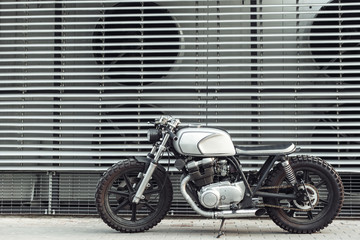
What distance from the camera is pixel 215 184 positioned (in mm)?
6621

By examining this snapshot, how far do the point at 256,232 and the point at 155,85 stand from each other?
2.41 m

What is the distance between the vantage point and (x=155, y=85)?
313 inches

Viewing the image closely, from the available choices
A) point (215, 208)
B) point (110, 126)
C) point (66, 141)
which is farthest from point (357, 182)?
point (66, 141)

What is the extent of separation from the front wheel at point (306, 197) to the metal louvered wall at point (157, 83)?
3.11 ft

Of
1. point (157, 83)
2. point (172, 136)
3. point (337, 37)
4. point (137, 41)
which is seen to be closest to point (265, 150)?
point (172, 136)

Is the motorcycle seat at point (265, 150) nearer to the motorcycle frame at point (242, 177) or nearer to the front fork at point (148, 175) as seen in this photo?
the motorcycle frame at point (242, 177)

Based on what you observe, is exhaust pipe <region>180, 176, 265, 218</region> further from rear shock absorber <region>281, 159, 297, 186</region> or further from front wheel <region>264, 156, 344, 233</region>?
rear shock absorber <region>281, 159, 297, 186</region>

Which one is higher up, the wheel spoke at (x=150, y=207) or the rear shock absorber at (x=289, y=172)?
the rear shock absorber at (x=289, y=172)

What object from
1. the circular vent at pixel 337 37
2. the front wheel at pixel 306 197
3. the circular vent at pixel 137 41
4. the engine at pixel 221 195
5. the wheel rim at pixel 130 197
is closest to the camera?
the engine at pixel 221 195

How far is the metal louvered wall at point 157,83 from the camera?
25.2ft

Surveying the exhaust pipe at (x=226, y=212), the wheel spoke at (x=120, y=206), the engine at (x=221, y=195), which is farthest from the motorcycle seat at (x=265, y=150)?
the wheel spoke at (x=120, y=206)

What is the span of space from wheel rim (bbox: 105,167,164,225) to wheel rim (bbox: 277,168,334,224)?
1.39 metres

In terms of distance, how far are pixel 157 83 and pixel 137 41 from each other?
619 millimetres

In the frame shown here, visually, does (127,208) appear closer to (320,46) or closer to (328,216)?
(328,216)
